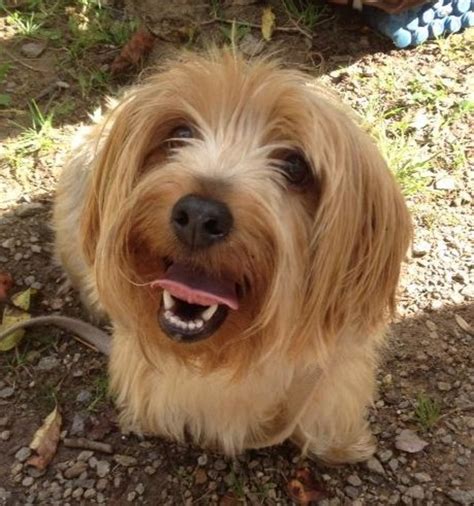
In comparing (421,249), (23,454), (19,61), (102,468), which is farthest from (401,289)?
(19,61)

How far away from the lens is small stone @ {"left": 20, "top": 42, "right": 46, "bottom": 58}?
13.5ft

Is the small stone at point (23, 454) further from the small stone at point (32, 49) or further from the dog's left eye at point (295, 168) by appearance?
the small stone at point (32, 49)

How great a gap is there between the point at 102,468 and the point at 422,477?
3.50 feet

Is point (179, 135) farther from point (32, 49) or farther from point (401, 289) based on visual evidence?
point (32, 49)

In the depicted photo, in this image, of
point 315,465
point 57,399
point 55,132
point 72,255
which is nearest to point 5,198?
point 55,132

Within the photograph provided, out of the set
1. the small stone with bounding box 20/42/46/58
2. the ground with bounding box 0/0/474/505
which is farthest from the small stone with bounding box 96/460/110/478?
the small stone with bounding box 20/42/46/58

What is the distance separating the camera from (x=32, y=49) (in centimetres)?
413

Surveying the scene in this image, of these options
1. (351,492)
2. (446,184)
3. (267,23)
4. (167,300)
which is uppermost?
(167,300)

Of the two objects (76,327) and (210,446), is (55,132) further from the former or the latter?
(210,446)

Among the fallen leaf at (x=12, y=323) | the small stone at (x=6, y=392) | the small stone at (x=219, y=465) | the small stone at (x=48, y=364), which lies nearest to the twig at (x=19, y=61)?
the fallen leaf at (x=12, y=323)

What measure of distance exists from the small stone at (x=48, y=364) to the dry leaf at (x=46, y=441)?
21cm

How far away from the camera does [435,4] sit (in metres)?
4.07

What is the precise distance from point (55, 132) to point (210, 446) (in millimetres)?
1721

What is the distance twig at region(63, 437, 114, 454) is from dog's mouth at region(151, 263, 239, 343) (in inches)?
35.3
